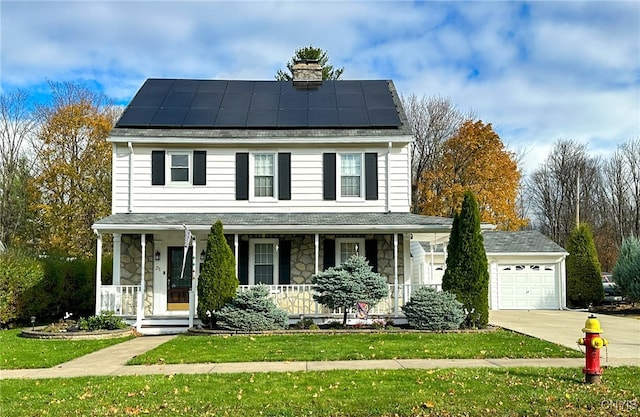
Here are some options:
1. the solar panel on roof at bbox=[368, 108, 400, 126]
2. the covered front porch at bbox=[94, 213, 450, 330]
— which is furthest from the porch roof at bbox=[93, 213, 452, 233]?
the solar panel on roof at bbox=[368, 108, 400, 126]

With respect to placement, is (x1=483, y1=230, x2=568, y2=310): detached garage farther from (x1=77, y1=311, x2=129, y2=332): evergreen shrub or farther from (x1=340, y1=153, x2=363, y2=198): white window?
(x1=77, y1=311, x2=129, y2=332): evergreen shrub

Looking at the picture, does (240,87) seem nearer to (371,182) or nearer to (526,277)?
(371,182)

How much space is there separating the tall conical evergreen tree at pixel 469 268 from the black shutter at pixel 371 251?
2511mm

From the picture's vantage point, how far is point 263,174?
55.6 feet

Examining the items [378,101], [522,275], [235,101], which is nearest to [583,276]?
[522,275]

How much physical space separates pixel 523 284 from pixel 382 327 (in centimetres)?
1130

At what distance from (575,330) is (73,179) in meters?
24.9

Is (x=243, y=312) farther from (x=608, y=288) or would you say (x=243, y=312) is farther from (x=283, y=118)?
(x=608, y=288)

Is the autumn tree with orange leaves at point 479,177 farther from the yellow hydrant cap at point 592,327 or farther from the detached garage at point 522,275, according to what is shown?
the yellow hydrant cap at point 592,327

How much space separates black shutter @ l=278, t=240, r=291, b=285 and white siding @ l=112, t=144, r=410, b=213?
3.32 feet

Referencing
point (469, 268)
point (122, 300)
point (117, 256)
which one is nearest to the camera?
point (469, 268)

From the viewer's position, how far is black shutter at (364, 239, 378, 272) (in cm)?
1662

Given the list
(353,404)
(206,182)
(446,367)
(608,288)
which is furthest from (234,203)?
(608,288)

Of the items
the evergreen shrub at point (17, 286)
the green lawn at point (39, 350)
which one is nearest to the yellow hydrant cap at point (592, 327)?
the green lawn at point (39, 350)
